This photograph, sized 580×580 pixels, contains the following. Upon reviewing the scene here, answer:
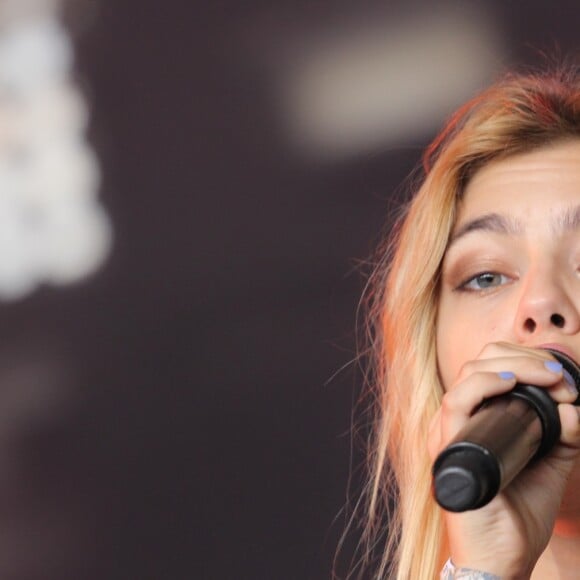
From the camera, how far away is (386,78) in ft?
6.08

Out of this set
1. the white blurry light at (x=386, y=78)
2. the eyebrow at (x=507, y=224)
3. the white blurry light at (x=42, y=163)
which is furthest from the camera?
the white blurry light at (x=42, y=163)

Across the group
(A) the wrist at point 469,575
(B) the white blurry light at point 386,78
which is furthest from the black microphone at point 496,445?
(B) the white blurry light at point 386,78

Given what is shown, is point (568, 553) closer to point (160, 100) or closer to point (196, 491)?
point (196, 491)

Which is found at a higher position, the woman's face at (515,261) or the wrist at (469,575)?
the woman's face at (515,261)

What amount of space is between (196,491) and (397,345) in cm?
59

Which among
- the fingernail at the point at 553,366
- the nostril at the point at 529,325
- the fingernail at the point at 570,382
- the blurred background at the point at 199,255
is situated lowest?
the blurred background at the point at 199,255

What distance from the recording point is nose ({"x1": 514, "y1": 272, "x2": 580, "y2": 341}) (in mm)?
1099

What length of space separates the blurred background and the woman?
0.30 metres

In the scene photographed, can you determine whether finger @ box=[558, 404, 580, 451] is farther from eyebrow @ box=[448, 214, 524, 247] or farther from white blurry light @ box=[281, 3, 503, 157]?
white blurry light @ box=[281, 3, 503, 157]

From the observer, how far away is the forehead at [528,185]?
1224 mm

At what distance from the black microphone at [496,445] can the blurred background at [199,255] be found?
0.84 m

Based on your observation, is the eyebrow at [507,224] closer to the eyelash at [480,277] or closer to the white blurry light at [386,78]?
the eyelash at [480,277]

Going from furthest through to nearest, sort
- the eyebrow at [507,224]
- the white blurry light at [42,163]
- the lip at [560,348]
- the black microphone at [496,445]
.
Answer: the white blurry light at [42,163] < the eyebrow at [507,224] < the lip at [560,348] < the black microphone at [496,445]

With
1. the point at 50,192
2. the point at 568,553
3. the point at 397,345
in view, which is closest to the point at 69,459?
the point at 50,192
